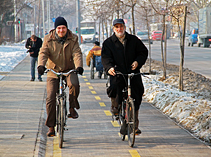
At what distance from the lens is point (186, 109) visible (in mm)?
7648

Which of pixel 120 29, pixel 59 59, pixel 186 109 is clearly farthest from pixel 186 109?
pixel 59 59

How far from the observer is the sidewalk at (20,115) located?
552 centimetres

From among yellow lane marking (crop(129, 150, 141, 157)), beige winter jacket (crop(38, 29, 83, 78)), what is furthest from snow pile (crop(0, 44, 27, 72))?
yellow lane marking (crop(129, 150, 141, 157))

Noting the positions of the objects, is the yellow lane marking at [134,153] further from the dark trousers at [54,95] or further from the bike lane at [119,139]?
the dark trousers at [54,95]

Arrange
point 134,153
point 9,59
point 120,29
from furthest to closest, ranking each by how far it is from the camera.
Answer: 1. point 9,59
2. point 120,29
3. point 134,153

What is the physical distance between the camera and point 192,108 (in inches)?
299

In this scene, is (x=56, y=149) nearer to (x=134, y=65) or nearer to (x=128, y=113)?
(x=128, y=113)

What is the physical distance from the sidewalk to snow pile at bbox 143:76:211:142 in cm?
273

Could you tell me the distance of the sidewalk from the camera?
5523mm

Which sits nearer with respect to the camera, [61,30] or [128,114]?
[128,114]

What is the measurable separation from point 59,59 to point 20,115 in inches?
91.3

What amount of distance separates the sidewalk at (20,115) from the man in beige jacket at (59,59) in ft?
1.82

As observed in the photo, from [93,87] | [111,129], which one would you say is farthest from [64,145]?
[93,87]

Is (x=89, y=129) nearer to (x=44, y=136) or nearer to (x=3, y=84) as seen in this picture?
(x=44, y=136)
